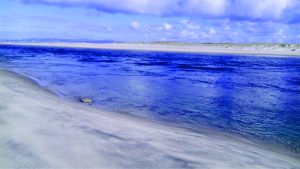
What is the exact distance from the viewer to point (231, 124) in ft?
38.9

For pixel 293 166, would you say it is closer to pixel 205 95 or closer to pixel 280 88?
pixel 205 95

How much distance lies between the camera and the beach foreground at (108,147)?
21.5ft

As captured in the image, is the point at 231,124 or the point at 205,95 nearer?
the point at 231,124

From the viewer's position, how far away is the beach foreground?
6.55 metres

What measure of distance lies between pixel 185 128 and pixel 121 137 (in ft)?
10.6

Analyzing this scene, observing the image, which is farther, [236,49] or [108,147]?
[236,49]

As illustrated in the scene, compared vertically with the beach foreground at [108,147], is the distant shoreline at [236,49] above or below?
above

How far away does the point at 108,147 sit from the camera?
24.4 feet

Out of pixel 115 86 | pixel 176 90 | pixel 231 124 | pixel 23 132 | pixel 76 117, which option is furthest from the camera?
pixel 115 86

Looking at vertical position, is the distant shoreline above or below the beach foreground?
above

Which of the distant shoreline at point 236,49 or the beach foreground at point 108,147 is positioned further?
the distant shoreline at point 236,49

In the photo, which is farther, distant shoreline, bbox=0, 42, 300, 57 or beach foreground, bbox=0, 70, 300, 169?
distant shoreline, bbox=0, 42, 300, 57

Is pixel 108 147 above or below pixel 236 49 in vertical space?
below

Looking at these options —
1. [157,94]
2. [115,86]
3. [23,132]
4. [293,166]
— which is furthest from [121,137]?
[115,86]
